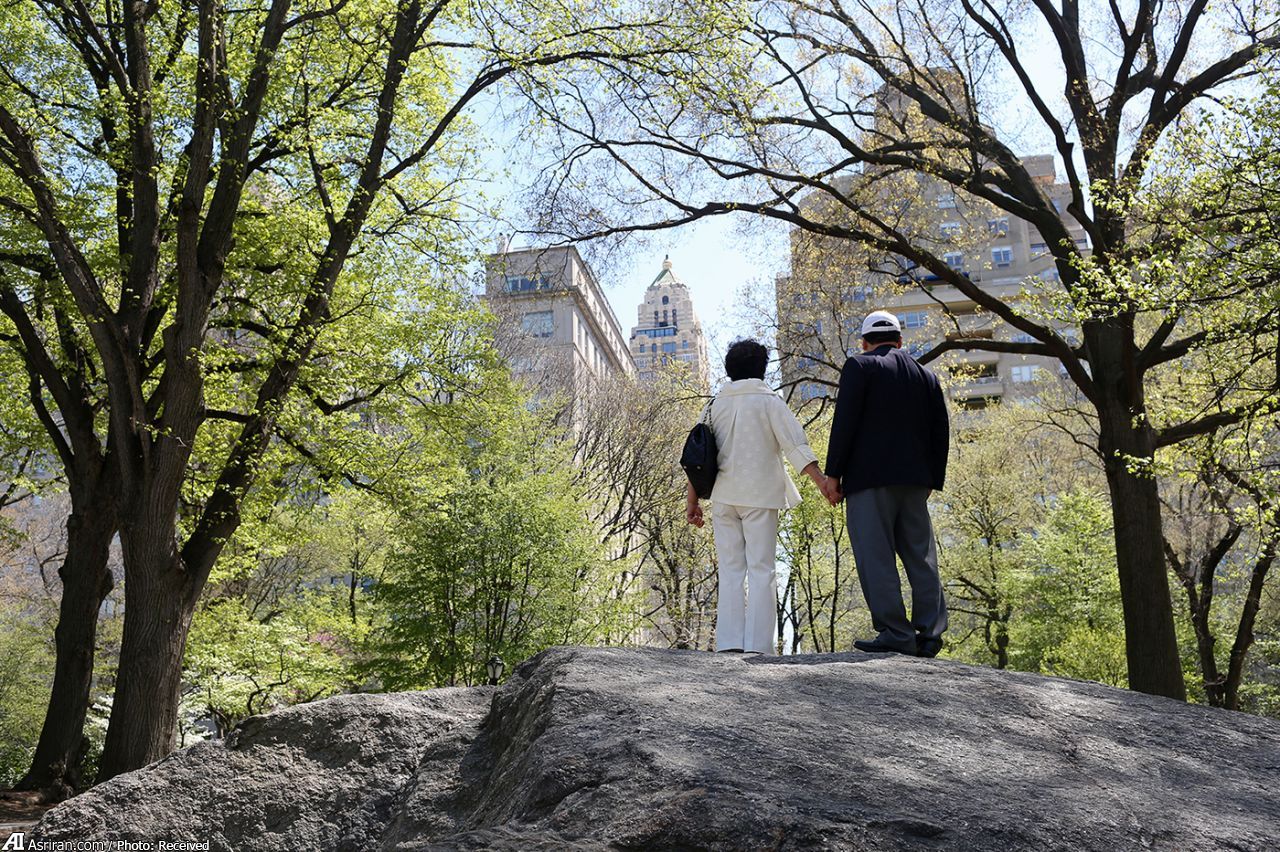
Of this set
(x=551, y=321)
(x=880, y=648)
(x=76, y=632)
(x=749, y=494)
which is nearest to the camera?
(x=880, y=648)

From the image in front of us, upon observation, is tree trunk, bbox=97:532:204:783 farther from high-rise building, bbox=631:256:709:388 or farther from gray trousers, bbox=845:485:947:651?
high-rise building, bbox=631:256:709:388

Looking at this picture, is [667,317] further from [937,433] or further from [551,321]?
[937,433]

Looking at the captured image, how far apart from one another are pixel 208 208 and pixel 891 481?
10.7 m

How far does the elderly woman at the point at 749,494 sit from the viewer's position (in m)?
6.13

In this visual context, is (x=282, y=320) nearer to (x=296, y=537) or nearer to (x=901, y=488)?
(x=296, y=537)

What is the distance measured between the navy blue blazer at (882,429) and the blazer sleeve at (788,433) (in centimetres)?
25

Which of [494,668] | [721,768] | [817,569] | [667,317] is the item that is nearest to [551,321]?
[817,569]

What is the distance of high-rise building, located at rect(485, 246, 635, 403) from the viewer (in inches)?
599

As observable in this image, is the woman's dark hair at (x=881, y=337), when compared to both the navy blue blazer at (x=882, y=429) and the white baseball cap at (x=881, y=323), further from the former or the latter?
the navy blue blazer at (x=882, y=429)

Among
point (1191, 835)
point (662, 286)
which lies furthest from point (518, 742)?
point (662, 286)

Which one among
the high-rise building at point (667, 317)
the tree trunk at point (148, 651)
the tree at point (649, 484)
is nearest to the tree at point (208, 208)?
the tree trunk at point (148, 651)

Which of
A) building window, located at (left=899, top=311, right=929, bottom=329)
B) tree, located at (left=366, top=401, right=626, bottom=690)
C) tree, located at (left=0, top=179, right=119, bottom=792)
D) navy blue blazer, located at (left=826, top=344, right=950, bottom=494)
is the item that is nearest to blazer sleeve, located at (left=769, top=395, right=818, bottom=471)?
navy blue blazer, located at (left=826, top=344, right=950, bottom=494)

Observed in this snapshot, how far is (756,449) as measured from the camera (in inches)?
248

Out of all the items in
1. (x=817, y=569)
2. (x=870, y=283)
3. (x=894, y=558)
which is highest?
(x=870, y=283)
